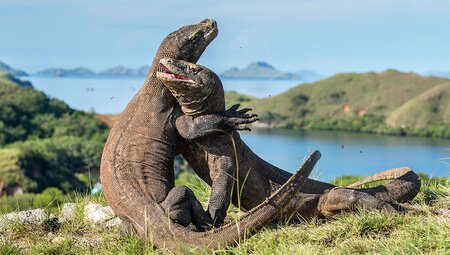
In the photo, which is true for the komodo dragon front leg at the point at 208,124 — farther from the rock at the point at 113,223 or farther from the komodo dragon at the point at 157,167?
the rock at the point at 113,223

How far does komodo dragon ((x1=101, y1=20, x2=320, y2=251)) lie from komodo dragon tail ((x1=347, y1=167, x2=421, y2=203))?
1501 millimetres

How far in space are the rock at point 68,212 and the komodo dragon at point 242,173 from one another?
2560 millimetres

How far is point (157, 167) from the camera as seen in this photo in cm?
830

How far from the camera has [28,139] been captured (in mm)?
147750

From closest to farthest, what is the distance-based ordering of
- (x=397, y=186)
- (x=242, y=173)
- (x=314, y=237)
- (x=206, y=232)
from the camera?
(x=206, y=232), (x=314, y=237), (x=242, y=173), (x=397, y=186)

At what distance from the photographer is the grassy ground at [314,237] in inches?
283

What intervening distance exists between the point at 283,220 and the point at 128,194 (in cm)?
205

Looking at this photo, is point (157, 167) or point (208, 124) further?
point (157, 167)

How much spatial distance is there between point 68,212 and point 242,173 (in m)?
3.40

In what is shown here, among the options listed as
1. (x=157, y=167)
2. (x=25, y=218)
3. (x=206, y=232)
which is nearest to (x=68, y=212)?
(x=25, y=218)

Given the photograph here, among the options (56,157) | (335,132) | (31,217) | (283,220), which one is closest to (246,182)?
(283,220)

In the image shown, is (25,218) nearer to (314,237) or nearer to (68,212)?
(68,212)

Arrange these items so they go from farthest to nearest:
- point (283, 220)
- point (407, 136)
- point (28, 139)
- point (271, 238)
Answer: point (407, 136) < point (28, 139) < point (283, 220) < point (271, 238)

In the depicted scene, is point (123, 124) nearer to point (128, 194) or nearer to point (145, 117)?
point (145, 117)
